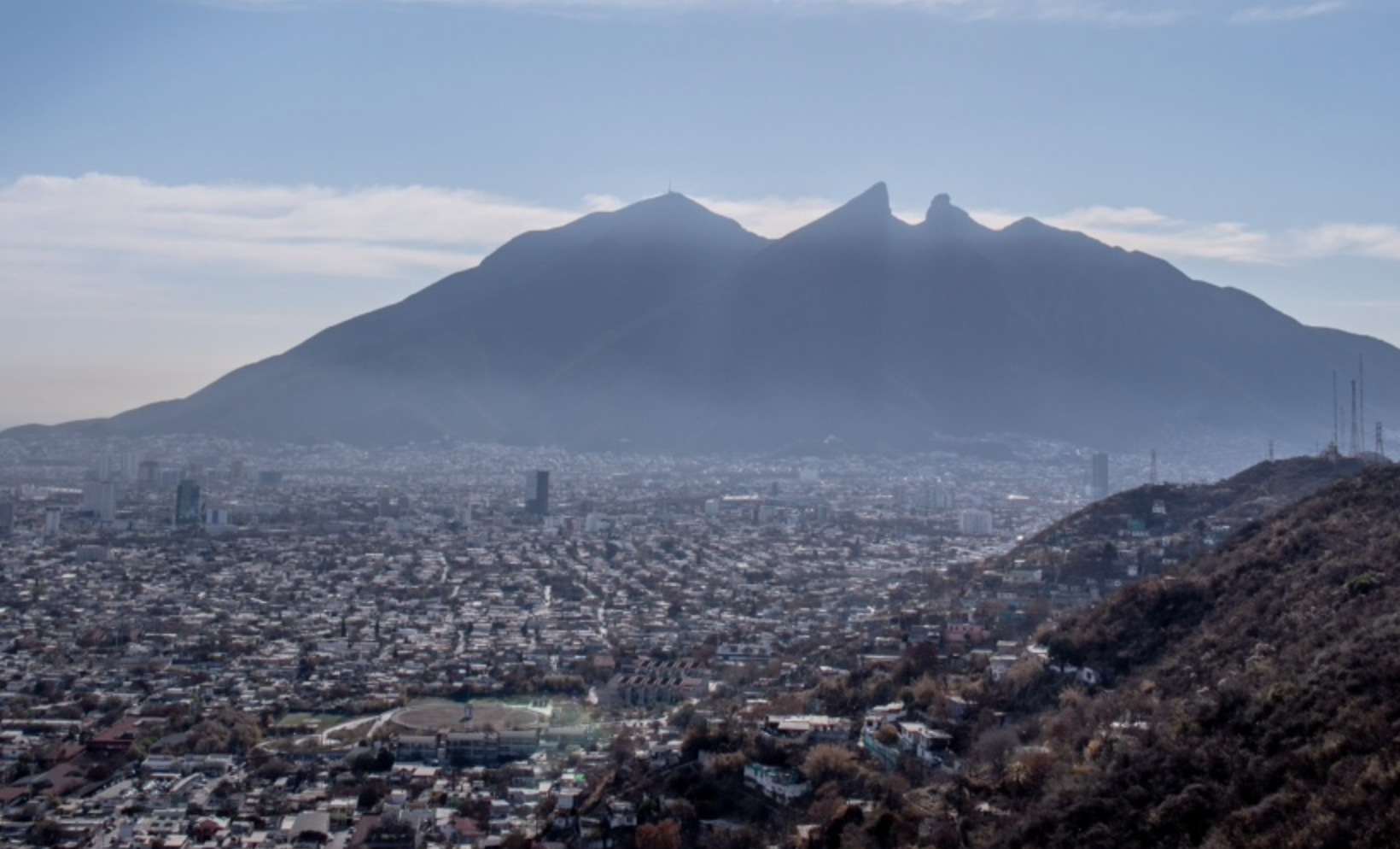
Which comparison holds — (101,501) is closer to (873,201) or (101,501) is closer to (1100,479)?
(1100,479)

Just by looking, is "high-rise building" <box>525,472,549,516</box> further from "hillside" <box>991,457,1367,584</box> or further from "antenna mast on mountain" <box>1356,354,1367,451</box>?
"antenna mast on mountain" <box>1356,354,1367,451</box>

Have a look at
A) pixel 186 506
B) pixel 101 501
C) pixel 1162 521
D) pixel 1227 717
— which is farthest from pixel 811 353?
pixel 1227 717

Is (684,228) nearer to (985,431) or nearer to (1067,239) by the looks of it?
(1067,239)

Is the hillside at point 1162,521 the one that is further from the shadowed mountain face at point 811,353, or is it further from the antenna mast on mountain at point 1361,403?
the shadowed mountain face at point 811,353

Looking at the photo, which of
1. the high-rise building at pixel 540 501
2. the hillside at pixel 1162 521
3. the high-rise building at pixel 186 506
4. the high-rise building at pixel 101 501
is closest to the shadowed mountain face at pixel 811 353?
the high-rise building at pixel 540 501

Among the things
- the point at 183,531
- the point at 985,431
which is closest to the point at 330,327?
the point at 985,431

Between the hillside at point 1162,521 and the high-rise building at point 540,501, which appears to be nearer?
the hillside at point 1162,521

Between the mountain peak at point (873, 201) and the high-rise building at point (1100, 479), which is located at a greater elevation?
the mountain peak at point (873, 201)
